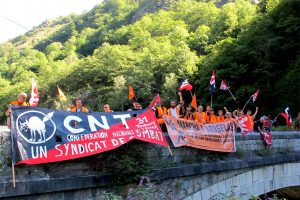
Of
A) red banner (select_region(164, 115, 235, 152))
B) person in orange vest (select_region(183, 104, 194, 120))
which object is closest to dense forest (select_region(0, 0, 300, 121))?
person in orange vest (select_region(183, 104, 194, 120))

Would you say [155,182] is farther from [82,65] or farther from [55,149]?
[82,65]

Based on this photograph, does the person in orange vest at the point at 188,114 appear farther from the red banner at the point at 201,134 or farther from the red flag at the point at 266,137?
the red flag at the point at 266,137

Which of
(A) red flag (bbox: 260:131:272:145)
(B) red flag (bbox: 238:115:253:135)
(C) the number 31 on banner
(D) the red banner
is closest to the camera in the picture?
(C) the number 31 on banner

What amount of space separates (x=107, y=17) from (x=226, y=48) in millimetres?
96216

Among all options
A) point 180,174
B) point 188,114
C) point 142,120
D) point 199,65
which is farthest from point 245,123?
point 199,65

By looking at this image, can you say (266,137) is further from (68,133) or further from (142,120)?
(68,133)

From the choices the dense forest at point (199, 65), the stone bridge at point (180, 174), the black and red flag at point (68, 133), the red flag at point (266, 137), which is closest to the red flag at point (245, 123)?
the stone bridge at point (180, 174)

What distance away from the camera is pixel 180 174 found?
8406 mm

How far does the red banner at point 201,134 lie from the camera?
8812 millimetres

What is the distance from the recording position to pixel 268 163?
39.3ft

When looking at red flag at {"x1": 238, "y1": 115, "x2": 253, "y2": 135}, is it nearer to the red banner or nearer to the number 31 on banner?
the red banner

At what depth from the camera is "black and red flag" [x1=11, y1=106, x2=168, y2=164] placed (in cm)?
614

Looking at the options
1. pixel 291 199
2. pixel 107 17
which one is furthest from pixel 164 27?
pixel 291 199

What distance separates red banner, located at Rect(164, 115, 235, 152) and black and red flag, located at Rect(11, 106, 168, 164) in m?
0.94
